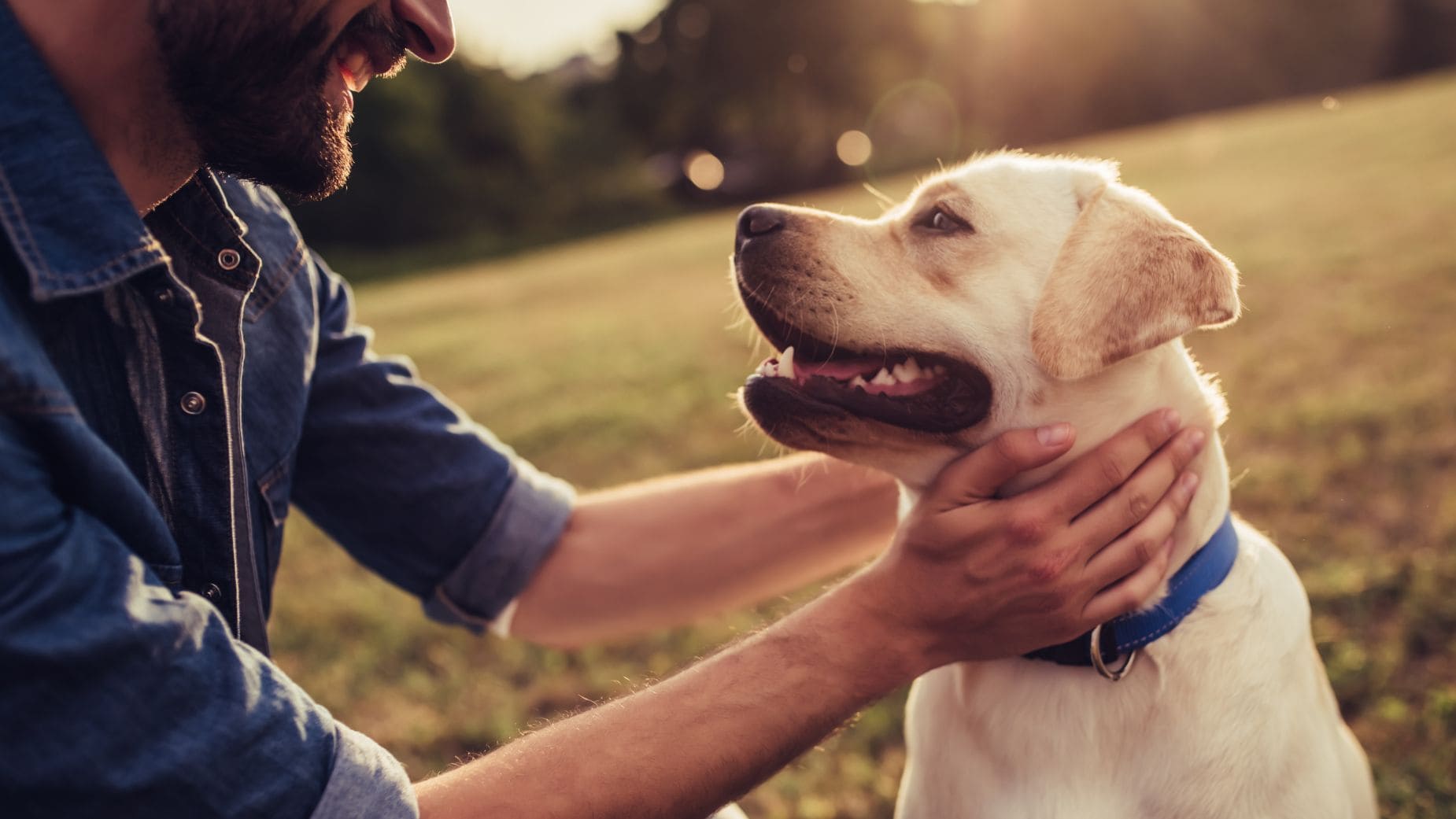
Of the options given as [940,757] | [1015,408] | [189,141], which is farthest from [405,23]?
[940,757]

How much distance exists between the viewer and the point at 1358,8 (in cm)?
4116

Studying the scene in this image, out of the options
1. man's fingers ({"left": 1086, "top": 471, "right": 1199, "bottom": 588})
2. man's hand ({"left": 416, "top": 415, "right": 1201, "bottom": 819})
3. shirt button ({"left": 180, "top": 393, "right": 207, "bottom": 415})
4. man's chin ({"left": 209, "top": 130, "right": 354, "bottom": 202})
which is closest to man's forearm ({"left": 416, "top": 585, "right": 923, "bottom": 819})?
man's hand ({"left": 416, "top": 415, "right": 1201, "bottom": 819})

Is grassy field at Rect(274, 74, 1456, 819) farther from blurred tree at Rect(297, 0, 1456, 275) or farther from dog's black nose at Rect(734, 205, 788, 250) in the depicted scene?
blurred tree at Rect(297, 0, 1456, 275)

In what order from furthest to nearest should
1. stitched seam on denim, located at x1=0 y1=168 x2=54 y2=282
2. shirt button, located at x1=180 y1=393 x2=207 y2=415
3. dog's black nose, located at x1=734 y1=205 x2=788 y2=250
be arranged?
dog's black nose, located at x1=734 y1=205 x2=788 y2=250 → shirt button, located at x1=180 y1=393 x2=207 y2=415 → stitched seam on denim, located at x1=0 y1=168 x2=54 y2=282

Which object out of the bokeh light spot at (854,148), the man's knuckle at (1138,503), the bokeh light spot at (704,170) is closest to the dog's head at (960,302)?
the man's knuckle at (1138,503)

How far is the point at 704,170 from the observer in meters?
46.2

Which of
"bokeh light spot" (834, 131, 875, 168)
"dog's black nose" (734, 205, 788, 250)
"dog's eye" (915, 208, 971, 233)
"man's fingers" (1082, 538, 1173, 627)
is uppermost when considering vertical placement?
"dog's black nose" (734, 205, 788, 250)

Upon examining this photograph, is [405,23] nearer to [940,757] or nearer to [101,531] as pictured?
[101,531]

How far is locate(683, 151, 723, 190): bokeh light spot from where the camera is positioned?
4538 cm

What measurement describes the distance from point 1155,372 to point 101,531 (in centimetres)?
201

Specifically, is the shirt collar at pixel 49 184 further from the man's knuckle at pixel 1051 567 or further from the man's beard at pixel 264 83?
the man's knuckle at pixel 1051 567

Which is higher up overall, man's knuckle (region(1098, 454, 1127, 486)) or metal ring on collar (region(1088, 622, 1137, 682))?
man's knuckle (region(1098, 454, 1127, 486))

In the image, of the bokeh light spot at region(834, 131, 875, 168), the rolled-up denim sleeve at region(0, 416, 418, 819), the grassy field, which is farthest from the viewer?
the bokeh light spot at region(834, 131, 875, 168)

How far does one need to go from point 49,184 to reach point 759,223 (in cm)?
151
